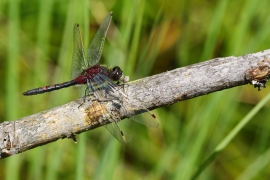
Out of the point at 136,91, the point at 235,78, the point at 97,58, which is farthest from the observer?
the point at 97,58

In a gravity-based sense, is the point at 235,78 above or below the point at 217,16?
below

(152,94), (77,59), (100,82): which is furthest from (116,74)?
(152,94)

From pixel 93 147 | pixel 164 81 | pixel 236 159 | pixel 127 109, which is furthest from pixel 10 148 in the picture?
pixel 236 159

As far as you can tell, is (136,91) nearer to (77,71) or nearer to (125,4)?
(77,71)

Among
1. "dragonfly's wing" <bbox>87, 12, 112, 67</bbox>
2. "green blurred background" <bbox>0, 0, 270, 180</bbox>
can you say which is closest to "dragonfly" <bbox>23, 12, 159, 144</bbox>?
"dragonfly's wing" <bbox>87, 12, 112, 67</bbox>

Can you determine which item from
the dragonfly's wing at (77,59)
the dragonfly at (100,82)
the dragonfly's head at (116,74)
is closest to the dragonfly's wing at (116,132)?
the dragonfly at (100,82)

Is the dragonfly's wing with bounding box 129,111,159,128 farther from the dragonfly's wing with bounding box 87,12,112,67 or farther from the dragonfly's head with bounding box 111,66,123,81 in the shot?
the dragonfly's wing with bounding box 87,12,112,67

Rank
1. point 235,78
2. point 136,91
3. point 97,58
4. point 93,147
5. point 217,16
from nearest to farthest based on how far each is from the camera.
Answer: point 235,78 → point 136,91 → point 217,16 → point 97,58 → point 93,147
